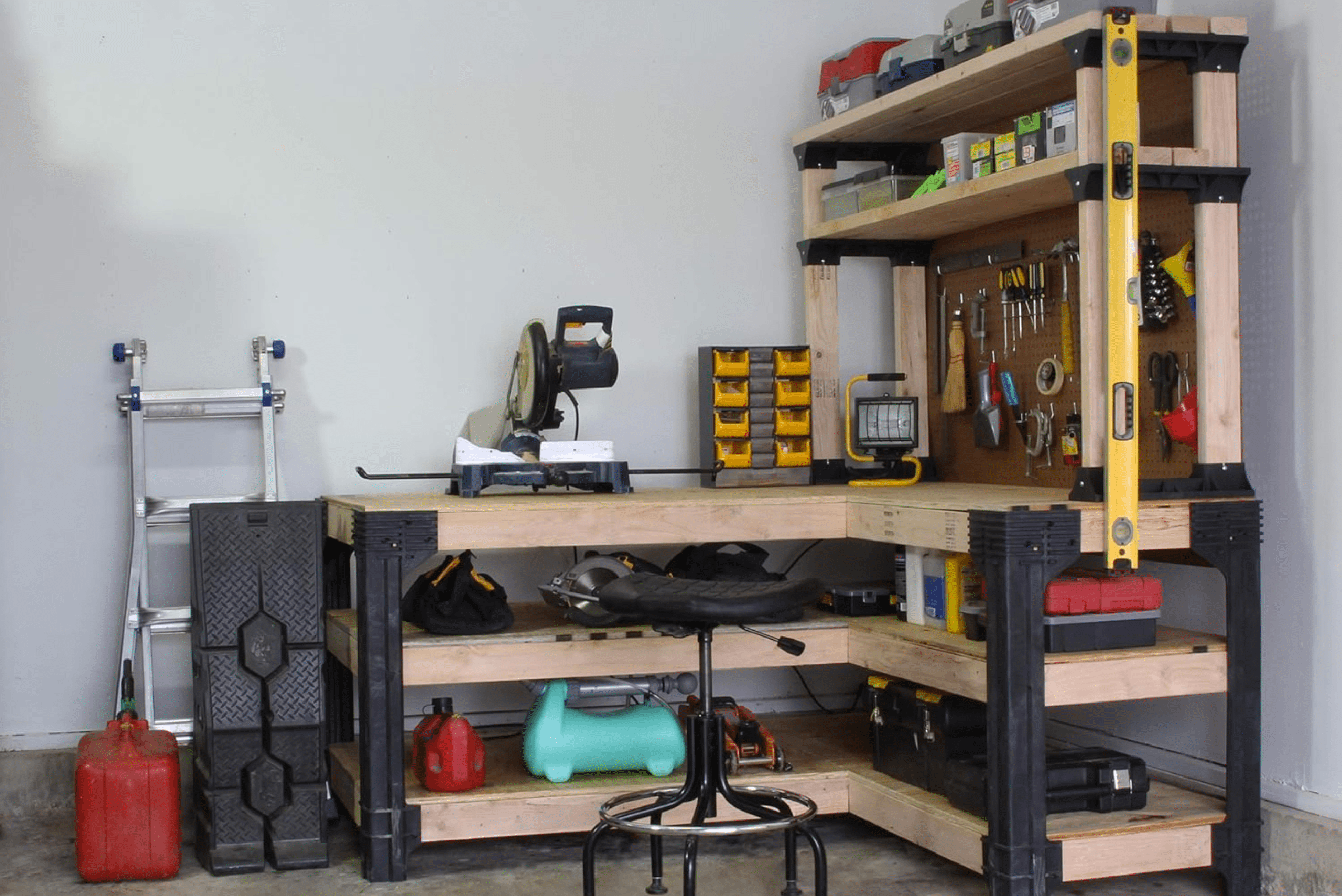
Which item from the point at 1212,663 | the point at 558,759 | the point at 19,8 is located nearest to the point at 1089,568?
the point at 1212,663

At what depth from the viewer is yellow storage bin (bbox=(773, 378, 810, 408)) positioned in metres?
4.25

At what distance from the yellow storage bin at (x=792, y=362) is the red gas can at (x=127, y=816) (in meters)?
1.97

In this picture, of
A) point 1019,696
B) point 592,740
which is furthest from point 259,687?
point 1019,696

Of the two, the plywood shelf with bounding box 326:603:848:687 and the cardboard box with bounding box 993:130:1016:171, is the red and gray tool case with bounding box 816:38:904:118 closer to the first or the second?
the cardboard box with bounding box 993:130:1016:171

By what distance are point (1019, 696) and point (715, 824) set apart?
0.68 meters

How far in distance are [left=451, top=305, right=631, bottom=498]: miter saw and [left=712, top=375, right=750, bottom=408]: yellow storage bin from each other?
0.45 metres

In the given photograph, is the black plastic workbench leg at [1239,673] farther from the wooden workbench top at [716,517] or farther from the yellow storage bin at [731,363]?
the yellow storage bin at [731,363]

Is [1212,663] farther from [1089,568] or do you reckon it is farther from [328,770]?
[328,770]

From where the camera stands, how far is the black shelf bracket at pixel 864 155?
4.39 meters

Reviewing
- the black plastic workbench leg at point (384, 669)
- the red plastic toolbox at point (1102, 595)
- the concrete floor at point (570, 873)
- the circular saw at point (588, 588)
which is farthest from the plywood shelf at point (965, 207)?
the concrete floor at point (570, 873)

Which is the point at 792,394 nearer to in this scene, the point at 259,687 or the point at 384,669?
the point at 384,669

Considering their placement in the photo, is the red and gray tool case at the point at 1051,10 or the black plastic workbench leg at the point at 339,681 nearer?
the red and gray tool case at the point at 1051,10

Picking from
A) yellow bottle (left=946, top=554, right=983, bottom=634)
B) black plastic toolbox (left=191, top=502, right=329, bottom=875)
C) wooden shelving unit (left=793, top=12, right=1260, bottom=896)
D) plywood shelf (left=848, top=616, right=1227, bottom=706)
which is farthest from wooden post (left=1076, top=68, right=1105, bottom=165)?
black plastic toolbox (left=191, top=502, right=329, bottom=875)

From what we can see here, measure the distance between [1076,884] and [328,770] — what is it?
2041 mm
